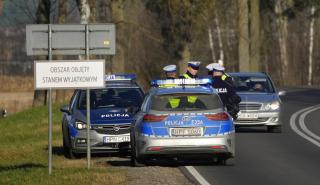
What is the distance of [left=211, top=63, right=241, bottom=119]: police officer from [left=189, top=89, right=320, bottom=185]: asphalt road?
87cm

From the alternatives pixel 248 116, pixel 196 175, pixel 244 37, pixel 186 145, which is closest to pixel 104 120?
pixel 186 145

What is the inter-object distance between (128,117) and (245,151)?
7.95 ft

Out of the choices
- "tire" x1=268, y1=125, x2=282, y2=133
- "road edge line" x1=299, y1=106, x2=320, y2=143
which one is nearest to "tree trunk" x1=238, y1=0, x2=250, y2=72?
"road edge line" x1=299, y1=106, x2=320, y2=143

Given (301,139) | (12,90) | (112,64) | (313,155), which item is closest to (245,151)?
(313,155)

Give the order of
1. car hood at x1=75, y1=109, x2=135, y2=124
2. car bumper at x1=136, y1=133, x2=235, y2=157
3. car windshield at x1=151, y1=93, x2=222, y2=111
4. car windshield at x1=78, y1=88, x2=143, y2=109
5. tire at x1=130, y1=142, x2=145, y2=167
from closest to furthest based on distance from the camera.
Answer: car bumper at x1=136, y1=133, x2=235, y2=157 < car windshield at x1=151, y1=93, x2=222, y2=111 < tire at x1=130, y1=142, x2=145, y2=167 < car hood at x1=75, y1=109, x2=135, y2=124 < car windshield at x1=78, y1=88, x2=143, y2=109

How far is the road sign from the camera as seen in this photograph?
17219 millimetres

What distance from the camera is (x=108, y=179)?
15.8 metres

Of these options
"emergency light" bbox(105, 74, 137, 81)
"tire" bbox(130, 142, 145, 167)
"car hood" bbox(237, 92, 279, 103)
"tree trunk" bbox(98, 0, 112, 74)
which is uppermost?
"tree trunk" bbox(98, 0, 112, 74)

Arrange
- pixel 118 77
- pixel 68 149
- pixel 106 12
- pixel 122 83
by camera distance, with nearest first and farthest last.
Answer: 1. pixel 68 149
2. pixel 122 83
3. pixel 118 77
4. pixel 106 12

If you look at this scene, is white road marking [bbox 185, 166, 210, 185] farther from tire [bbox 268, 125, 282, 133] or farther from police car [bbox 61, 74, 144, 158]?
tire [bbox 268, 125, 282, 133]

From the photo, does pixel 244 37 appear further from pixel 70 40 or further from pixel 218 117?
pixel 70 40

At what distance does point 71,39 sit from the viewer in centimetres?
1761

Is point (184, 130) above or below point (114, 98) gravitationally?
below

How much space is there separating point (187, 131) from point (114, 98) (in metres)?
4.54
